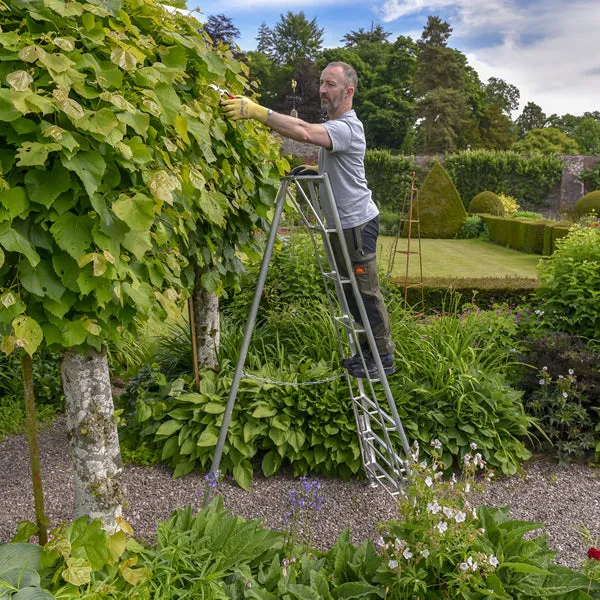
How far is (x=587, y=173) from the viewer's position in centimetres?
2731

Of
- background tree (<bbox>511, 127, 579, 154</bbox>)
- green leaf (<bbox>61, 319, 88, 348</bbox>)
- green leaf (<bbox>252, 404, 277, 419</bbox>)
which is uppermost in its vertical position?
background tree (<bbox>511, 127, 579, 154</bbox>)

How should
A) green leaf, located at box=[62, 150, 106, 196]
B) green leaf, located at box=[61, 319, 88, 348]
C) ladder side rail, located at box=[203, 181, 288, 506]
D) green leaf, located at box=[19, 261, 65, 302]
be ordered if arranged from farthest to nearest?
ladder side rail, located at box=[203, 181, 288, 506] < green leaf, located at box=[61, 319, 88, 348] < green leaf, located at box=[19, 261, 65, 302] < green leaf, located at box=[62, 150, 106, 196]

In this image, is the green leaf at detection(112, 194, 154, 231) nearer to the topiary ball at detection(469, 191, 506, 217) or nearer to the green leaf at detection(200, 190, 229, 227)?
the green leaf at detection(200, 190, 229, 227)

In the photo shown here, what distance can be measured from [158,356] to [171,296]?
2534mm

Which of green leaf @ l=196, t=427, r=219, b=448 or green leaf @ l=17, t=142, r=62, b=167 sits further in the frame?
green leaf @ l=196, t=427, r=219, b=448

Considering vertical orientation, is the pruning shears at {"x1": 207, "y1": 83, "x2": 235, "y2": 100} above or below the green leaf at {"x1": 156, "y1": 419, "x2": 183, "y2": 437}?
above

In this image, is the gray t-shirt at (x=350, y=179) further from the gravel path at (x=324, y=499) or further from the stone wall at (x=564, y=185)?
the stone wall at (x=564, y=185)

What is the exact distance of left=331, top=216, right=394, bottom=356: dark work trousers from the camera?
11.3 ft

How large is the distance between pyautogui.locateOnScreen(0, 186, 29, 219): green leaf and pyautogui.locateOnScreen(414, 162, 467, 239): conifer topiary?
61.7ft

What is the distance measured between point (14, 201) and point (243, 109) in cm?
136

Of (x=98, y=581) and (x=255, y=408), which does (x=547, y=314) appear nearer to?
(x=255, y=408)

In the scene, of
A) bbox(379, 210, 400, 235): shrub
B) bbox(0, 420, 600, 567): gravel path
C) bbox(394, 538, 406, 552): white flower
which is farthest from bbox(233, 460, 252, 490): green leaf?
bbox(379, 210, 400, 235): shrub

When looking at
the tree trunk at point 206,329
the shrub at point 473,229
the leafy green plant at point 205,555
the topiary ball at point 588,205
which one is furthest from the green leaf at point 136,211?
→ the topiary ball at point 588,205

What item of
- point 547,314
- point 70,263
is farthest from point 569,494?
point 70,263
